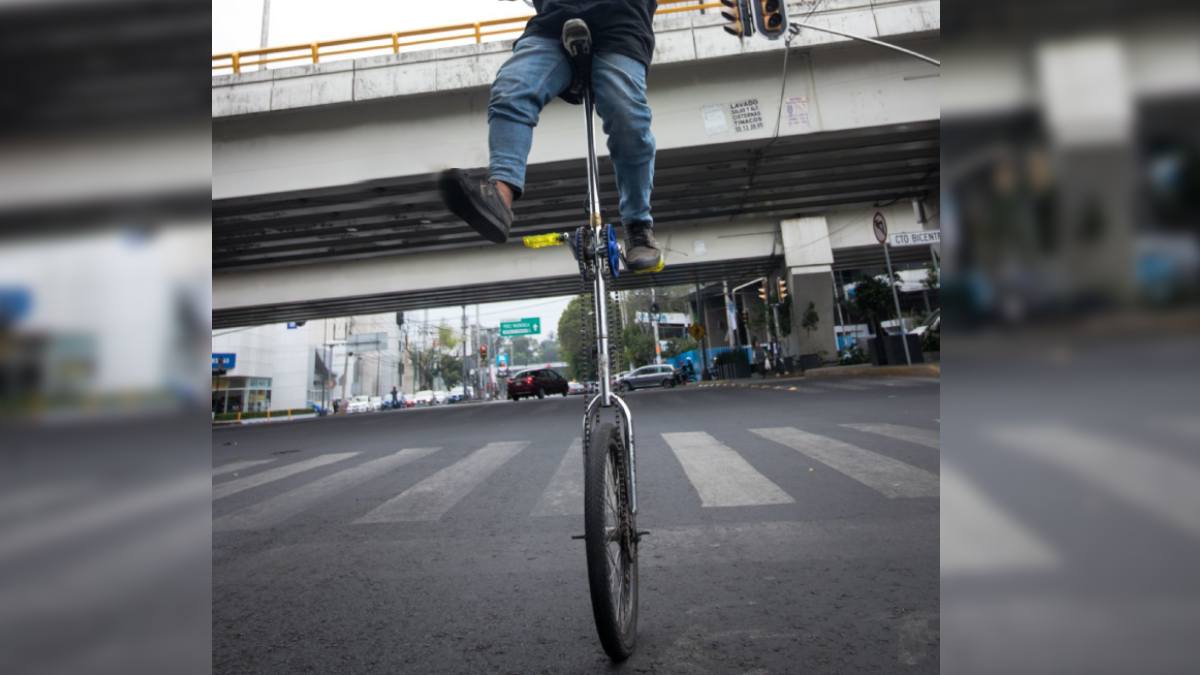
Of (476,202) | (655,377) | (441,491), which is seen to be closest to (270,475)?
(441,491)

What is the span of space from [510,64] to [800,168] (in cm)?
1461

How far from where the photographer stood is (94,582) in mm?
484

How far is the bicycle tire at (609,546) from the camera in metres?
1.35

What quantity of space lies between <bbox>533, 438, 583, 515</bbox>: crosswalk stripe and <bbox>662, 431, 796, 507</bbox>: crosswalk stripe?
74 cm

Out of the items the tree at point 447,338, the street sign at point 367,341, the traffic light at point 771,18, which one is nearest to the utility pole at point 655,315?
the traffic light at point 771,18

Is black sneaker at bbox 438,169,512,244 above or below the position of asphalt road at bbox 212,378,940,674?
above

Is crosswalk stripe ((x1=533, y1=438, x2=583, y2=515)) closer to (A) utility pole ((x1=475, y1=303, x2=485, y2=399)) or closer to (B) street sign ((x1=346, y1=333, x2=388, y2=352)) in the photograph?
(A) utility pole ((x1=475, y1=303, x2=485, y2=399))

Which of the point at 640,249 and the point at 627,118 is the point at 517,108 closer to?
the point at 627,118

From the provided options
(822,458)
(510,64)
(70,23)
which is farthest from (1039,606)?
(822,458)

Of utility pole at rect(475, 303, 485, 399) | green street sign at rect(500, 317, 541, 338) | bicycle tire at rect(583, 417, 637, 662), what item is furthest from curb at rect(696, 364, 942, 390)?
utility pole at rect(475, 303, 485, 399)

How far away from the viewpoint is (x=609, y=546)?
159cm

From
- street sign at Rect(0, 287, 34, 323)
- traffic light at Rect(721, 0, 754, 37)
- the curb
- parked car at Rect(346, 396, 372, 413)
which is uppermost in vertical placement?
traffic light at Rect(721, 0, 754, 37)

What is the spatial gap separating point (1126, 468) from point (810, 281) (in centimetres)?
2305

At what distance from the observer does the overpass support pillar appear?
20.5 m
